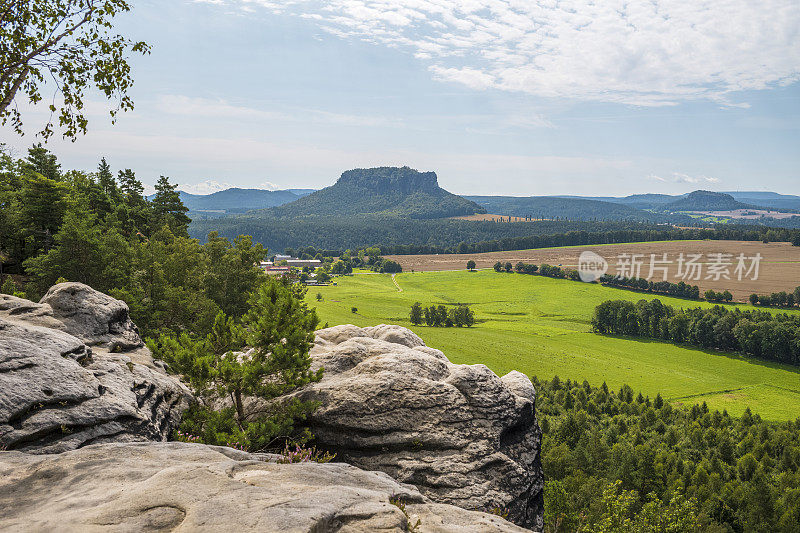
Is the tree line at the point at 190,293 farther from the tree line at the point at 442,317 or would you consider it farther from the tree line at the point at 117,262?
the tree line at the point at 442,317

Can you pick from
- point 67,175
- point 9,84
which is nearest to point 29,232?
point 67,175

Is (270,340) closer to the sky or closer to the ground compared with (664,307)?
closer to the sky

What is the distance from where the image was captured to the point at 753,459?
83.6m

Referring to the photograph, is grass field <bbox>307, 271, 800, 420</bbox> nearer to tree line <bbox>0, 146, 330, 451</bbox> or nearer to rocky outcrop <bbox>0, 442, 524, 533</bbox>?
tree line <bbox>0, 146, 330, 451</bbox>

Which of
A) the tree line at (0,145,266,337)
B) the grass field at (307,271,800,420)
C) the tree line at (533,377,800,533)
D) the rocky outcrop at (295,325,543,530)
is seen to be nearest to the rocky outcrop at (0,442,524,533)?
the rocky outcrop at (295,325,543,530)

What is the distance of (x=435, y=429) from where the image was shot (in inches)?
934

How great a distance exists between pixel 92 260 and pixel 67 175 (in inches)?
1600

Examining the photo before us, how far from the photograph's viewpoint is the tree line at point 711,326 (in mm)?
151125

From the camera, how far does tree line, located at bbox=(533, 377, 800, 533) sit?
63.7m

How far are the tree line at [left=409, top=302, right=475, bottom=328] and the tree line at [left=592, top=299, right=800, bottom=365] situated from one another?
48294 millimetres

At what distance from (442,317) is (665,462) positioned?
104 m

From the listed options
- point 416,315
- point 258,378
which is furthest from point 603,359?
point 258,378

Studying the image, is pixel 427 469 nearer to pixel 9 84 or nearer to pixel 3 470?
pixel 3 470

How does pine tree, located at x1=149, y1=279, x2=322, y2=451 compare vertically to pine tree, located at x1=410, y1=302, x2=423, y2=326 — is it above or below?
above
